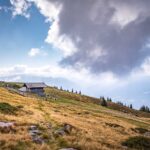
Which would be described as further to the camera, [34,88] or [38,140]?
[34,88]

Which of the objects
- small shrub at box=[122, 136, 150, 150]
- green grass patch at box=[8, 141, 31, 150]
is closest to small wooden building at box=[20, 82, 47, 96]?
small shrub at box=[122, 136, 150, 150]

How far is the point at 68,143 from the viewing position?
2594cm

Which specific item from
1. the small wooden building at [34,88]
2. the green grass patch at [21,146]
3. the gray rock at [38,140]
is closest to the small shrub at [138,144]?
the gray rock at [38,140]

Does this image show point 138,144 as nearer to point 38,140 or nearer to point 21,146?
point 38,140

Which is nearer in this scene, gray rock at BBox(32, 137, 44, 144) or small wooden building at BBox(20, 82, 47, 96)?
gray rock at BBox(32, 137, 44, 144)

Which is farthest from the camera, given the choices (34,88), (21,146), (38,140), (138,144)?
(34,88)

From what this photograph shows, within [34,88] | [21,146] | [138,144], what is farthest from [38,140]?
[34,88]

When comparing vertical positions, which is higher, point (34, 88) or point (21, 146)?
point (34, 88)

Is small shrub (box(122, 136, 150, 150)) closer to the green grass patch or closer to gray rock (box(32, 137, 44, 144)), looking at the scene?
gray rock (box(32, 137, 44, 144))

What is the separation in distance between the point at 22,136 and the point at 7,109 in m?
20.1

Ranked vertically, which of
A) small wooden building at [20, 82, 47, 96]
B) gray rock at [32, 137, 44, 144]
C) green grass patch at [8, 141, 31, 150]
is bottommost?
green grass patch at [8, 141, 31, 150]

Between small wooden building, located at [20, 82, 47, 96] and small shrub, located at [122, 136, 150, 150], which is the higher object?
small wooden building, located at [20, 82, 47, 96]

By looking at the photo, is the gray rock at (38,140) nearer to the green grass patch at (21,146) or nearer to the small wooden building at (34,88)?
the green grass patch at (21,146)

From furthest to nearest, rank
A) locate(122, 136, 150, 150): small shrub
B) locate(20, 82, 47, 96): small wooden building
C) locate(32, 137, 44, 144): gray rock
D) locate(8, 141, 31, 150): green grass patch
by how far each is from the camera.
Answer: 1. locate(20, 82, 47, 96): small wooden building
2. locate(122, 136, 150, 150): small shrub
3. locate(32, 137, 44, 144): gray rock
4. locate(8, 141, 31, 150): green grass patch
